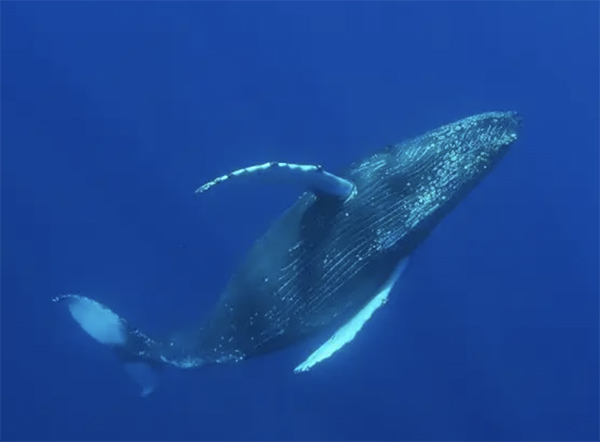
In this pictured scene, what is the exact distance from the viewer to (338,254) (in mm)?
7250

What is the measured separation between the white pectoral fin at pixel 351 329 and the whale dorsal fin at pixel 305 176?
965 millimetres

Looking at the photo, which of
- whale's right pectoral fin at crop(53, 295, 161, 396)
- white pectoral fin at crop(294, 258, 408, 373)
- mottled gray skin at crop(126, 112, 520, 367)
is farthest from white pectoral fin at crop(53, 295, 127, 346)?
white pectoral fin at crop(294, 258, 408, 373)

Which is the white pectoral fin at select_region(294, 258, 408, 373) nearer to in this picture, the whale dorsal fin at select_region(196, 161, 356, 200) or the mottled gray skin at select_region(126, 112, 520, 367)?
the mottled gray skin at select_region(126, 112, 520, 367)

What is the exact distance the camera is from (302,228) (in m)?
7.32

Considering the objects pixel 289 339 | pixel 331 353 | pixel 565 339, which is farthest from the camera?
pixel 565 339

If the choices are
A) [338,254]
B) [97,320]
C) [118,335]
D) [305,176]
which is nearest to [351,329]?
[338,254]

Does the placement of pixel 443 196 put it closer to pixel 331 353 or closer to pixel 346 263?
pixel 346 263

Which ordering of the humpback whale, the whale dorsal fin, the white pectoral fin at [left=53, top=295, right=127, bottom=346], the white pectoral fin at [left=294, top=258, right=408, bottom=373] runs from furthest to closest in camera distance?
the white pectoral fin at [left=53, top=295, right=127, bottom=346] < the humpback whale < the white pectoral fin at [left=294, top=258, right=408, bottom=373] < the whale dorsal fin

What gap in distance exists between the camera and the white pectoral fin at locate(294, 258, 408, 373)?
7008 mm

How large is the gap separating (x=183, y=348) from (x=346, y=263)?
6.34 ft

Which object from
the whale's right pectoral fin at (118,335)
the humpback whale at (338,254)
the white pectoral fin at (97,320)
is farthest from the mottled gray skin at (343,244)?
the white pectoral fin at (97,320)

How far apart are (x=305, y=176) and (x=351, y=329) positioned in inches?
60.7

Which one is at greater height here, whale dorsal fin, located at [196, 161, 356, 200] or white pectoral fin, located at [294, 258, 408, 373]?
whale dorsal fin, located at [196, 161, 356, 200]

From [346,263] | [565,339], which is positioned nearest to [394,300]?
[565,339]
